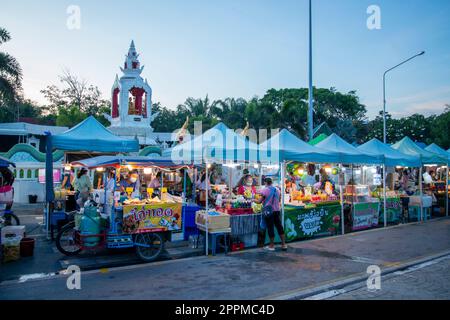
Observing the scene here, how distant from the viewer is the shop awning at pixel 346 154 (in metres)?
11.1

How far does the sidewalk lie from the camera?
564 centimetres

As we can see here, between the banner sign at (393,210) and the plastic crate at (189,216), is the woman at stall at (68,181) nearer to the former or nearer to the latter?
the plastic crate at (189,216)

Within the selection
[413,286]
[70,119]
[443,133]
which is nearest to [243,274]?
[413,286]

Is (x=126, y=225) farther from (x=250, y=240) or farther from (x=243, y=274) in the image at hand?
(x=250, y=240)

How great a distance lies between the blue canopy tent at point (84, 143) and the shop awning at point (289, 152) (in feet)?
14.1

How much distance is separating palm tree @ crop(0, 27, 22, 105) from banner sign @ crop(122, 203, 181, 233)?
51.5ft

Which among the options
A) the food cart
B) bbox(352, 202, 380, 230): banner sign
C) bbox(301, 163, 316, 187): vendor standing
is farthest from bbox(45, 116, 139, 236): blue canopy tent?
bbox(301, 163, 316, 187): vendor standing

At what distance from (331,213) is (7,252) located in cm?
931

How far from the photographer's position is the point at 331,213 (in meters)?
11.1

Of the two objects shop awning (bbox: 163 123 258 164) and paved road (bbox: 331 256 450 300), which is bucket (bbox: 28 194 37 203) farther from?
paved road (bbox: 331 256 450 300)

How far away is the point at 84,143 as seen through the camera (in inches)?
394

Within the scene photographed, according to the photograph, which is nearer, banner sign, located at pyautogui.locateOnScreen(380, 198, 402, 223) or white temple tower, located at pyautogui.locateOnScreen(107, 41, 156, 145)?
banner sign, located at pyautogui.locateOnScreen(380, 198, 402, 223)
